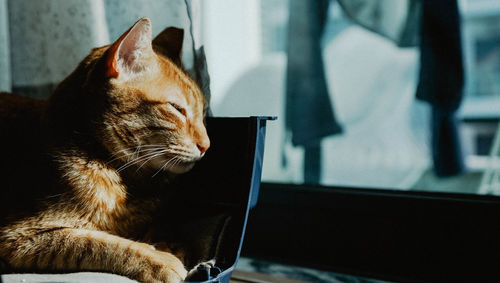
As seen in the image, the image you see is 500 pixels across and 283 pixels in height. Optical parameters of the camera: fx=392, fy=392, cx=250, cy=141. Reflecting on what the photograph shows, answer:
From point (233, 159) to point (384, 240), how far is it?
47 centimetres

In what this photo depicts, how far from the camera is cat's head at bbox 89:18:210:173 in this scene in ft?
2.45

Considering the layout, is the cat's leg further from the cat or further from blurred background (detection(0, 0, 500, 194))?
blurred background (detection(0, 0, 500, 194))

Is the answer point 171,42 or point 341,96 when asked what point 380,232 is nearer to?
point 341,96

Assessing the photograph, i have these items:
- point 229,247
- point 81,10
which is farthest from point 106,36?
point 229,247

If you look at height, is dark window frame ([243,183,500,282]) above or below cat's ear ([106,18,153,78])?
below

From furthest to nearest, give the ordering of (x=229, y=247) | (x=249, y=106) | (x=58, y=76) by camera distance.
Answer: (x=249, y=106) → (x=58, y=76) → (x=229, y=247)

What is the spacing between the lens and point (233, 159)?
0.82m

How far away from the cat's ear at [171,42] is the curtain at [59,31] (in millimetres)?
40

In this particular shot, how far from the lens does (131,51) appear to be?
753 mm

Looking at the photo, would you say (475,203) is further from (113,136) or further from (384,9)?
(113,136)

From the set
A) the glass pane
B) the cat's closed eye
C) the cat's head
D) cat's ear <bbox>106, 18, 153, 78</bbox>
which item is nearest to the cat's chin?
the cat's head

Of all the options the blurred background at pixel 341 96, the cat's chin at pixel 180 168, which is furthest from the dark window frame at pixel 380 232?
the cat's chin at pixel 180 168

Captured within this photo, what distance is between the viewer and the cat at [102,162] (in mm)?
672

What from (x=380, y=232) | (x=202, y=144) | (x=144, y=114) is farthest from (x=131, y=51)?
(x=380, y=232)
